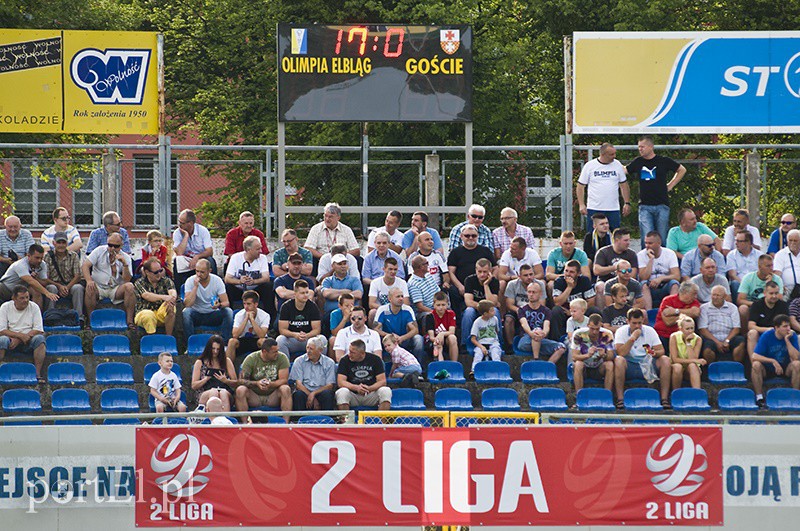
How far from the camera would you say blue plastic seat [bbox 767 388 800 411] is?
55.2 ft

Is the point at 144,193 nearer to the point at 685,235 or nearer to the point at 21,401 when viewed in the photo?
the point at 21,401

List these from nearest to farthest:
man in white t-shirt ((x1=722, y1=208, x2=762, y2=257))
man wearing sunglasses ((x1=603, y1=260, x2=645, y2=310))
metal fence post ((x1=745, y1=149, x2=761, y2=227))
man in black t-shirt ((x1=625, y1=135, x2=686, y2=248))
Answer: man wearing sunglasses ((x1=603, y1=260, x2=645, y2=310)) < man in white t-shirt ((x1=722, y1=208, x2=762, y2=257)) < man in black t-shirt ((x1=625, y1=135, x2=686, y2=248)) < metal fence post ((x1=745, y1=149, x2=761, y2=227))

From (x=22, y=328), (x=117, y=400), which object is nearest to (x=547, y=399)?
(x=117, y=400)

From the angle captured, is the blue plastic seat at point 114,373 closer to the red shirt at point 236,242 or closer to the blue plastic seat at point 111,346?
the blue plastic seat at point 111,346

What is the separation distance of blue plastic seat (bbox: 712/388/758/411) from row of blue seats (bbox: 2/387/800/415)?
0.33 metres

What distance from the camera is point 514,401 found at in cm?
1655

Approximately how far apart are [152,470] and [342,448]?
1841 millimetres

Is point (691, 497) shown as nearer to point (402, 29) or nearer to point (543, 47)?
point (402, 29)

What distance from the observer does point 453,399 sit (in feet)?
54.2

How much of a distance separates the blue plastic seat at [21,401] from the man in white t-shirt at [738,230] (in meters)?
9.67

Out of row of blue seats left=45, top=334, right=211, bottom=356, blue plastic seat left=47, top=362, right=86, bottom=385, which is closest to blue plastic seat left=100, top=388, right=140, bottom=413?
blue plastic seat left=47, top=362, right=86, bottom=385

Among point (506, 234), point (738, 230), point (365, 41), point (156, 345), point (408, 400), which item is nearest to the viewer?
point (408, 400)

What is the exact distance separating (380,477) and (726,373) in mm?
6132

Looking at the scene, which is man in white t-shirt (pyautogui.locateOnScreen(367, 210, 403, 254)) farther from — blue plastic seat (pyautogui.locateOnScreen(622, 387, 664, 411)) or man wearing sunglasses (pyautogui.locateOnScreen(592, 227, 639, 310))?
blue plastic seat (pyautogui.locateOnScreen(622, 387, 664, 411))
